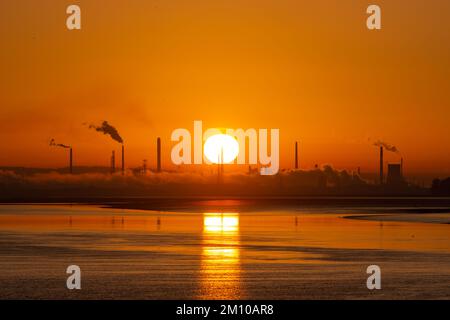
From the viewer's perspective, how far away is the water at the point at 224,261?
26375mm

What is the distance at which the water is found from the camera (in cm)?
2638

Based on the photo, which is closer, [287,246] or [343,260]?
[343,260]

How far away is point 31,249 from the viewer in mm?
39719

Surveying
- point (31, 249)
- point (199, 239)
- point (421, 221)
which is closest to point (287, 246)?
point (199, 239)

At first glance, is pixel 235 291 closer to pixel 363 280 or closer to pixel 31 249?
pixel 363 280

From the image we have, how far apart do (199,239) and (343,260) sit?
41.6 feet

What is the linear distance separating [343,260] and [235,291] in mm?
9931

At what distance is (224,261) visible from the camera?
3462cm

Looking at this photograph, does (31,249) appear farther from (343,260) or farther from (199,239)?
(343,260)
